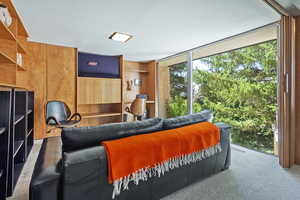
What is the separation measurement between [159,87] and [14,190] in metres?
4.25

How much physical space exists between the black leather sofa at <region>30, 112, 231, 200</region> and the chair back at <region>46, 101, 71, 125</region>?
6.95 feet

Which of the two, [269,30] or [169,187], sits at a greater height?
[269,30]

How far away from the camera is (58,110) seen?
333cm

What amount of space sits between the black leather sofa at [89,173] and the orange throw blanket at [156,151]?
7 cm

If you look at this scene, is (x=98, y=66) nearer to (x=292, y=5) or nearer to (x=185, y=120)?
(x=185, y=120)

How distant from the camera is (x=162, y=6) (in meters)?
1.94

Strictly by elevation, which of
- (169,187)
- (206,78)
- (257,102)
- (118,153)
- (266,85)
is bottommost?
(169,187)

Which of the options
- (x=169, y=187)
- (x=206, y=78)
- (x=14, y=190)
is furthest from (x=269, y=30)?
(x=14, y=190)

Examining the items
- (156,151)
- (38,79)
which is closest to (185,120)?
(156,151)

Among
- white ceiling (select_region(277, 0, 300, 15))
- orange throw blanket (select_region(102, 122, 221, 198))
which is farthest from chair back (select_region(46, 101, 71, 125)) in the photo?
white ceiling (select_region(277, 0, 300, 15))

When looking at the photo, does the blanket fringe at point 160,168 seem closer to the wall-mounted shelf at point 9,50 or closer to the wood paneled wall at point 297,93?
the wood paneled wall at point 297,93

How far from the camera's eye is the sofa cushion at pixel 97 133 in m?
1.15

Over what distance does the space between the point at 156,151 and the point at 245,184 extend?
1210 mm

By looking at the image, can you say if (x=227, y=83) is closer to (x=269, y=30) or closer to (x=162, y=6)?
(x=269, y=30)
